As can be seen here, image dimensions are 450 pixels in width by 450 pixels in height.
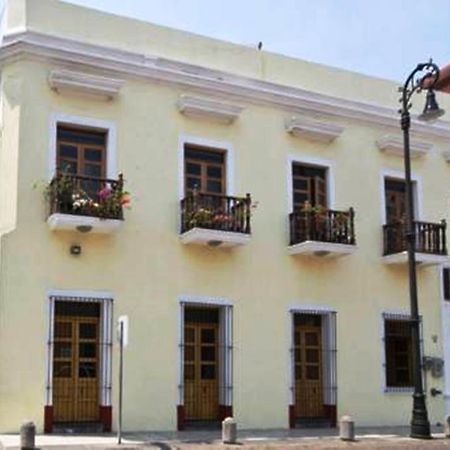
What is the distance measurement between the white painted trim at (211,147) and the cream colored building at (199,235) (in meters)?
0.05

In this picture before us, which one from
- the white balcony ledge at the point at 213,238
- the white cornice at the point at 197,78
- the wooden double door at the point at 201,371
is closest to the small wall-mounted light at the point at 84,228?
the white balcony ledge at the point at 213,238

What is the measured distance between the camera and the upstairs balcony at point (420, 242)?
21531 mm

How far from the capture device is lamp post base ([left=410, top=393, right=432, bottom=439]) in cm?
1742

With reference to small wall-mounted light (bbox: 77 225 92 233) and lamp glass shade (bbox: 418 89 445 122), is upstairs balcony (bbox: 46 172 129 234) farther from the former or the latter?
lamp glass shade (bbox: 418 89 445 122)

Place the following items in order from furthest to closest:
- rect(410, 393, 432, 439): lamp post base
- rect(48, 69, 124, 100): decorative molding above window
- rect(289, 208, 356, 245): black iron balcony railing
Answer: rect(289, 208, 356, 245): black iron balcony railing
rect(48, 69, 124, 100): decorative molding above window
rect(410, 393, 432, 439): lamp post base

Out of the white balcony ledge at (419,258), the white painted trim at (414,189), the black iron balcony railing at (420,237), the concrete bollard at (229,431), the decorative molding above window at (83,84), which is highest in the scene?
the decorative molding above window at (83,84)

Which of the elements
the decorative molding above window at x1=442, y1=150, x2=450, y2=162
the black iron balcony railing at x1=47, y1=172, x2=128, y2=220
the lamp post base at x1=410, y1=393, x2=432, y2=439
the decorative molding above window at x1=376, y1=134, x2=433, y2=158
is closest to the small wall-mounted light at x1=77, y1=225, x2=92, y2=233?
the black iron balcony railing at x1=47, y1=172, x2=128, y2=220

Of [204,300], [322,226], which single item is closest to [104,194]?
[204,300]

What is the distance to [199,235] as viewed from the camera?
61.4 ft

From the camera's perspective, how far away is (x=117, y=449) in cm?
1544

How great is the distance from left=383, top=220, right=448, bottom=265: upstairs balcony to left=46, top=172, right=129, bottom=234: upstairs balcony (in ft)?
24.1

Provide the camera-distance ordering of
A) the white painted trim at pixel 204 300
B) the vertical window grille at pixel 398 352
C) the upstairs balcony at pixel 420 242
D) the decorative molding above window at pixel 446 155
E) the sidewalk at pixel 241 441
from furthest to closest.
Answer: the decorative molding above window at pixel 446 155, the vertical window grille at pixel 398 352, the upstairs balcony at pixel 420 242, the white painted trim at pixel 204 300, the sidewalk at pixel 241 441

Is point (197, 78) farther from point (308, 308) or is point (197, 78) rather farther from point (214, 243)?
point (308, 308)

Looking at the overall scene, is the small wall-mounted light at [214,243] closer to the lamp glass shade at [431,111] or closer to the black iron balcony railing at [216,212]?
the black iron balcony railing at [216,212]
